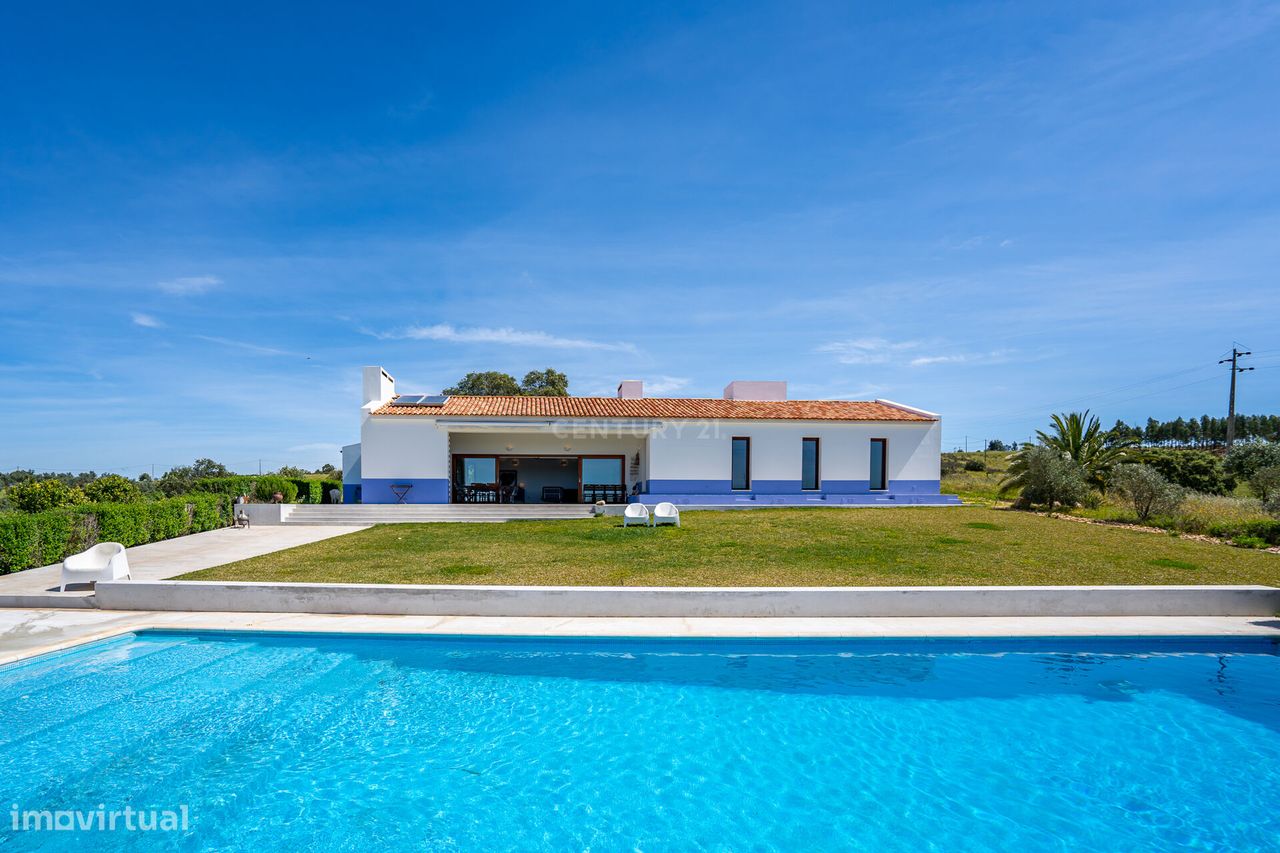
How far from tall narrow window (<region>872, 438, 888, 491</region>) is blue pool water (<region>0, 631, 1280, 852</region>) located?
17.9 metres

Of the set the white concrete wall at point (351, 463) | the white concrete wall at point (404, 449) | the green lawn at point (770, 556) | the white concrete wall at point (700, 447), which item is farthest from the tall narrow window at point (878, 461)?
the white concrete wall at point (351, 463)

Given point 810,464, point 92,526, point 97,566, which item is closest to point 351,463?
point 92,526

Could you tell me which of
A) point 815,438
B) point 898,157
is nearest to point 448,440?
point 815,438

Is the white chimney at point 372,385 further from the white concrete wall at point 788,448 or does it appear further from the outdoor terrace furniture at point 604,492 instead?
the white concrete wall at point 788,448

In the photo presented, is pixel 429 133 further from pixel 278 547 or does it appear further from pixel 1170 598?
pixel 1170 598

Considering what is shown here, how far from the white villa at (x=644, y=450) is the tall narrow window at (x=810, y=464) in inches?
1.8

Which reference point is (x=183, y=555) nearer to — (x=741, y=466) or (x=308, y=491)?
(x=308, y=491)

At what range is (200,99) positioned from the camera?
43.7 feet

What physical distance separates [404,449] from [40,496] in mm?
10525

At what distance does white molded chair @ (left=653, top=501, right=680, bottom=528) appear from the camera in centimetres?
1748

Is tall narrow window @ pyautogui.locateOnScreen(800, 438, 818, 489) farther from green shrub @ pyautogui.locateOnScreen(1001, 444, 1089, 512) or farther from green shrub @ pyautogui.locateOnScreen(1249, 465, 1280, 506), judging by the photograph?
green shrub @ pyautogui.locateOnScreen(1249, 465, 1280, 506)

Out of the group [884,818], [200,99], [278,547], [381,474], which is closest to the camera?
[884,818]

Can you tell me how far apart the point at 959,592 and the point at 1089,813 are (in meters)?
4.34

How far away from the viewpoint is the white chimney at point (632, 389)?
28.5 meters
